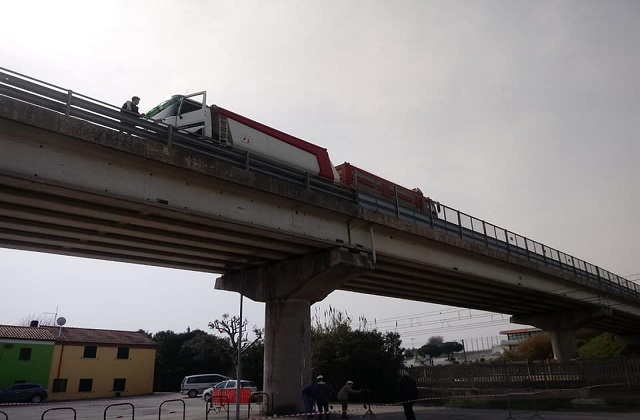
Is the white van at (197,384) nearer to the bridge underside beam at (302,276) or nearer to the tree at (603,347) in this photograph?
the bridge underside beam at (302,276)

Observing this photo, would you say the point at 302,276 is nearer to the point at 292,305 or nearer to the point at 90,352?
the point at 292,305

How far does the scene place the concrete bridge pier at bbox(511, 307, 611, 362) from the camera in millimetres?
36094

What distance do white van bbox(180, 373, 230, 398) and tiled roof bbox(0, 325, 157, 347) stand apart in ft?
27.2

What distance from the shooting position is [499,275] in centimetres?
2516

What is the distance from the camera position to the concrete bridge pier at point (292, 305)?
17.6 m

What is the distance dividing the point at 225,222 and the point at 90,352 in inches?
1334

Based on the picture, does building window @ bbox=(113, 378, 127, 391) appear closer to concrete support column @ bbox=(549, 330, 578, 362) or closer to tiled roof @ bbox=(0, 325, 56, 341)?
tiled roof @ bbox=(0, 325, 56, 341)

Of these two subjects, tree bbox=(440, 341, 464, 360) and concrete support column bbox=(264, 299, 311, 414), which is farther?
tree bbox=(440, 341, 464, 360)

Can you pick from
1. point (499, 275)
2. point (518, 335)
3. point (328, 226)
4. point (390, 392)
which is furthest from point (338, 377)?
point (518, 335)

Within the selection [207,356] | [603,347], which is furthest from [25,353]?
[603,347]

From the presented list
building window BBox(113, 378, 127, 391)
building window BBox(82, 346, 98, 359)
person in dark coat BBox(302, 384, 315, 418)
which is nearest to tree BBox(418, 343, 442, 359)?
building window BBox(113, 378, 127, 391)

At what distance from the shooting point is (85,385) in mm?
39375

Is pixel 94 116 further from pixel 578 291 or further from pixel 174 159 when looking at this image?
pixel 578 291

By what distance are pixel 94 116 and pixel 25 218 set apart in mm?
3891
